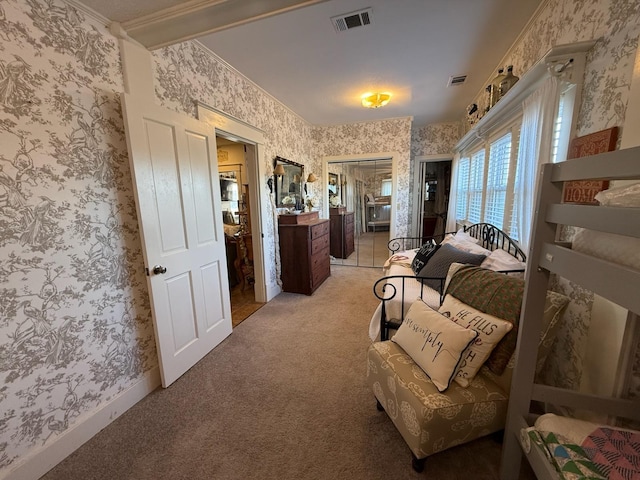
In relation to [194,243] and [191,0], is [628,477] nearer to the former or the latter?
[194,243]

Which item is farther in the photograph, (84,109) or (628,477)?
(84,109)

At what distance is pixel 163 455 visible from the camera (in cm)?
139

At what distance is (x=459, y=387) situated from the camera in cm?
121

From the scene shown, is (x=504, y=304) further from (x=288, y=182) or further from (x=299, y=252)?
(x=288, y=182)

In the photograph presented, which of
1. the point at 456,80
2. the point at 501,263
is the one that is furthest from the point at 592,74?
the point at 456,80

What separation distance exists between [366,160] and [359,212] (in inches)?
40.9

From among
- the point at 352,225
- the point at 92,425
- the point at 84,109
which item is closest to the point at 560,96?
the point at 84,109

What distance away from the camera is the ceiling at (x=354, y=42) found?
1527 millimetres

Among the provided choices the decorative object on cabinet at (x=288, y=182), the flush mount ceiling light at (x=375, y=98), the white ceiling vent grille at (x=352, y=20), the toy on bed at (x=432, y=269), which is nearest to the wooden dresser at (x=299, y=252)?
the decorative object on cabinet at (x=288, y=182)

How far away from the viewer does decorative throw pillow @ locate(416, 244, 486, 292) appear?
209 cm

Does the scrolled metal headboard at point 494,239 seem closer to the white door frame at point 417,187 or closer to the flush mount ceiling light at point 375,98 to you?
the white door frame at point 417,187

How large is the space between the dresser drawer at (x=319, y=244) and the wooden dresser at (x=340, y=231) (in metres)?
0.99

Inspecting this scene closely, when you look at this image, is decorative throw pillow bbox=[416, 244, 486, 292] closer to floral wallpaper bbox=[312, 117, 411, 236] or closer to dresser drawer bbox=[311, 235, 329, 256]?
dresser drawer bbox=[311, 235, 329, 256]

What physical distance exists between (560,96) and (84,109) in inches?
112
